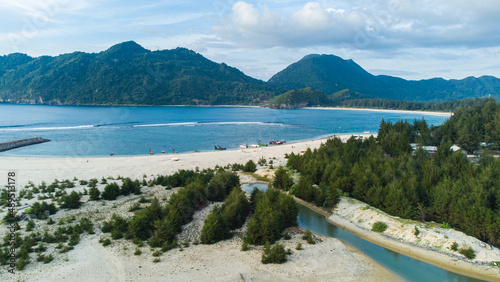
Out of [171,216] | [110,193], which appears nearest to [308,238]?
[171,216]

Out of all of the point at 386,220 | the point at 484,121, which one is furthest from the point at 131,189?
the point at 484,121

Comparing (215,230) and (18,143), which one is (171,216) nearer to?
(215,230)

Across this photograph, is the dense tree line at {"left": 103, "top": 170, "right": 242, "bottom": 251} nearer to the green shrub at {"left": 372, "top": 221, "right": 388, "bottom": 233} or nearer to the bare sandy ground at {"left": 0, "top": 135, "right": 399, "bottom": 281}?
the bare sandy ground at {"left": 0, "top": 135, "right": 399, "bottom": 281}

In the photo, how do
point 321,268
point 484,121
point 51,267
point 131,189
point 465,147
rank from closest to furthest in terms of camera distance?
point 51,267 → point 321,268 → point 131,189 → point 465,147 → point 484,121

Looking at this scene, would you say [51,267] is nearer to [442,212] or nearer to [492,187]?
[442,212]

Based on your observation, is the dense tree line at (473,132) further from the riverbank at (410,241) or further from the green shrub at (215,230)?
the green shrub at (215,230)

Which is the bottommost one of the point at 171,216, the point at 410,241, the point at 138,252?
the point at 410,241
